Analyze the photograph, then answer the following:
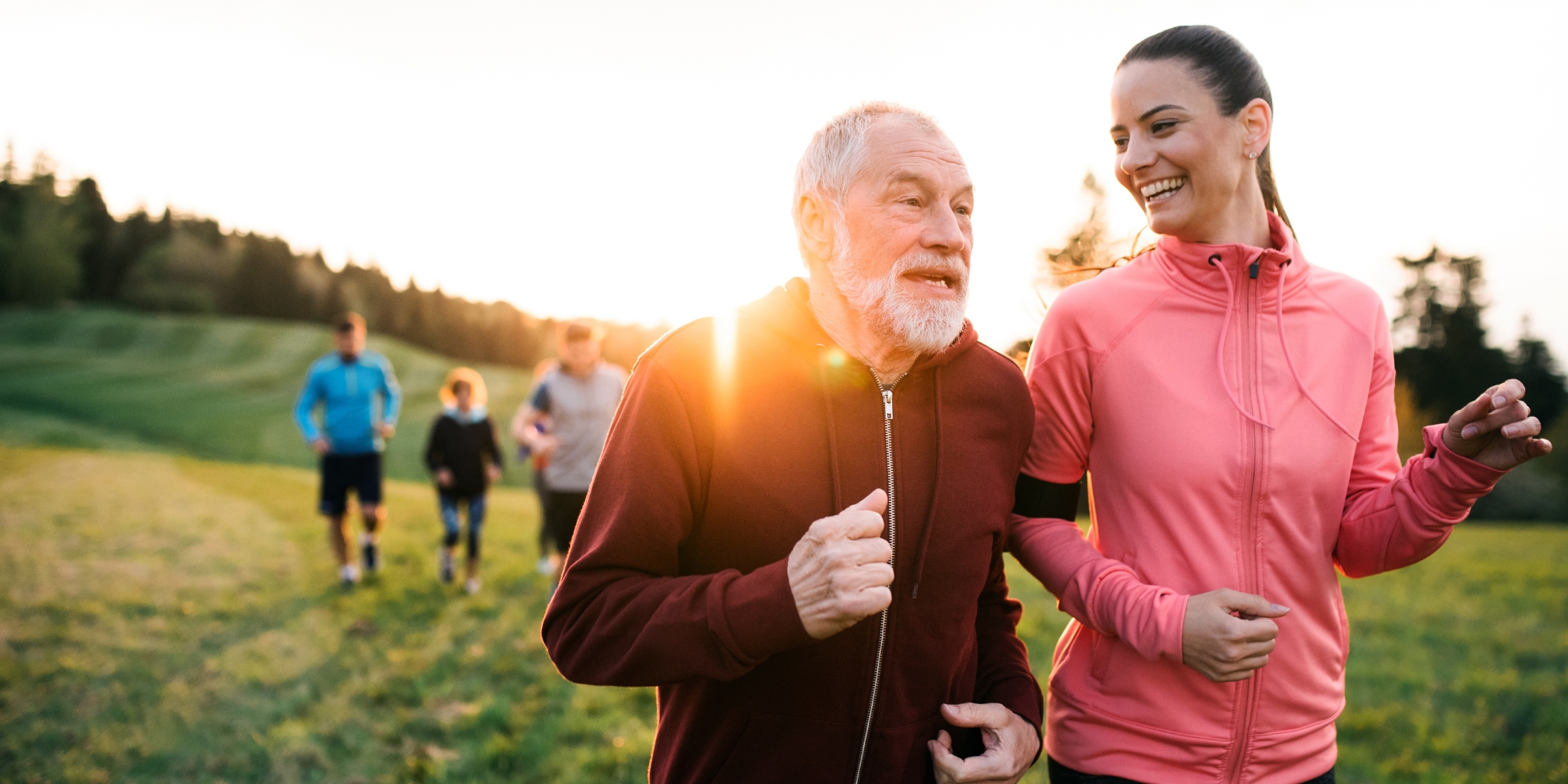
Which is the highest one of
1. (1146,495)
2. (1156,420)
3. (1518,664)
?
(1156,420)

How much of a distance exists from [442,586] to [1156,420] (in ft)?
27.8

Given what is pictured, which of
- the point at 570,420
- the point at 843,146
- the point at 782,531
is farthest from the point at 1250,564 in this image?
the point at 570,420

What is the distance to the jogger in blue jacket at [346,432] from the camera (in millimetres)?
8758

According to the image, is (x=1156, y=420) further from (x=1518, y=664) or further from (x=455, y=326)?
(x=455, y=326)

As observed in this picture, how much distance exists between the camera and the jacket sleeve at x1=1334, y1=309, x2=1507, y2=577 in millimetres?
1923

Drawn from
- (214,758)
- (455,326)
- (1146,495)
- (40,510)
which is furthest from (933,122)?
(455,326)

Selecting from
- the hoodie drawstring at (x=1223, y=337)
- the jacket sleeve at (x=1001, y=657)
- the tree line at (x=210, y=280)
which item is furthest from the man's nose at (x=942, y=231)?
the tree line at (x=210, y=280)

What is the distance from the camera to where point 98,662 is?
6.25 meters

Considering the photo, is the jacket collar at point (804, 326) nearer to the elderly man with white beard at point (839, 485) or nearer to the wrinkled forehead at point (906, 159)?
the elderly man with white beard at point (839, 485)

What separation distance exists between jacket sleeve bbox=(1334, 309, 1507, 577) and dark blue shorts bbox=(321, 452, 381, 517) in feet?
29.6

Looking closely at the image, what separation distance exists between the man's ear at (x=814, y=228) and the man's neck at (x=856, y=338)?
63 millimetres

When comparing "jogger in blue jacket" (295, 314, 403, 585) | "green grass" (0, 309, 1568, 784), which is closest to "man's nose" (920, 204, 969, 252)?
"green grass" (0, 309, 1568, 784)

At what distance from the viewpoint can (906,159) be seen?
1.97 m

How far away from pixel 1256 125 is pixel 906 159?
0.97 metres
